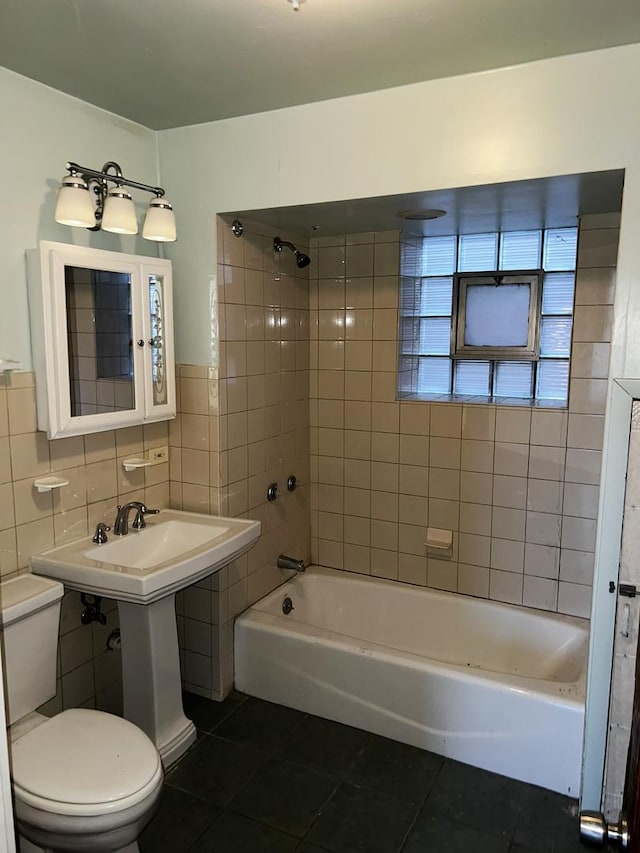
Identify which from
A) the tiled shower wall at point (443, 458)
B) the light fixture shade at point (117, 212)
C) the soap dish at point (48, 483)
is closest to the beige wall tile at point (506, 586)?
the tiled shower wall at point (443, 458)

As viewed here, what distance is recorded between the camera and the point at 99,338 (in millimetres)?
2193

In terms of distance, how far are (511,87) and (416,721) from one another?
2253 millimetres

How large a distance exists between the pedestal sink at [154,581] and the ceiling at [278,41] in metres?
1.57

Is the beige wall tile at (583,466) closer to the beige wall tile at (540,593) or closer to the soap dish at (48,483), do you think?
the beige wall tile at (540,593)

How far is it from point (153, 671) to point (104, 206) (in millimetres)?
1651

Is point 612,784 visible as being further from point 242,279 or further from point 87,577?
point 242,279

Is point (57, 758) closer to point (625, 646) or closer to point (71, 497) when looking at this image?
point (71, 497)

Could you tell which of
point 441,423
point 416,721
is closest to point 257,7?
point 441,423

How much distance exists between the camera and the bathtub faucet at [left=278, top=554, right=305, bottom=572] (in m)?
2.96

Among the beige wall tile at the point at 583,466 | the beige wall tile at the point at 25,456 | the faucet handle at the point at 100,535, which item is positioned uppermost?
the beige wall tile at the point at 25,456

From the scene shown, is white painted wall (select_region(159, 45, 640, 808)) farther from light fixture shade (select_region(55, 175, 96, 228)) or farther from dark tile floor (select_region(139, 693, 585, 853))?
light fixture shade (select_region(55, 175, 96, 228))

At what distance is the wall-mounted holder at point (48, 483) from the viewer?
2.07 meters

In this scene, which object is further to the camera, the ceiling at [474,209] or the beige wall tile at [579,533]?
the beige wall tile at [579,533]

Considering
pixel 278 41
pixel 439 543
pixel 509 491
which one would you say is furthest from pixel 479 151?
pixel 439 543
